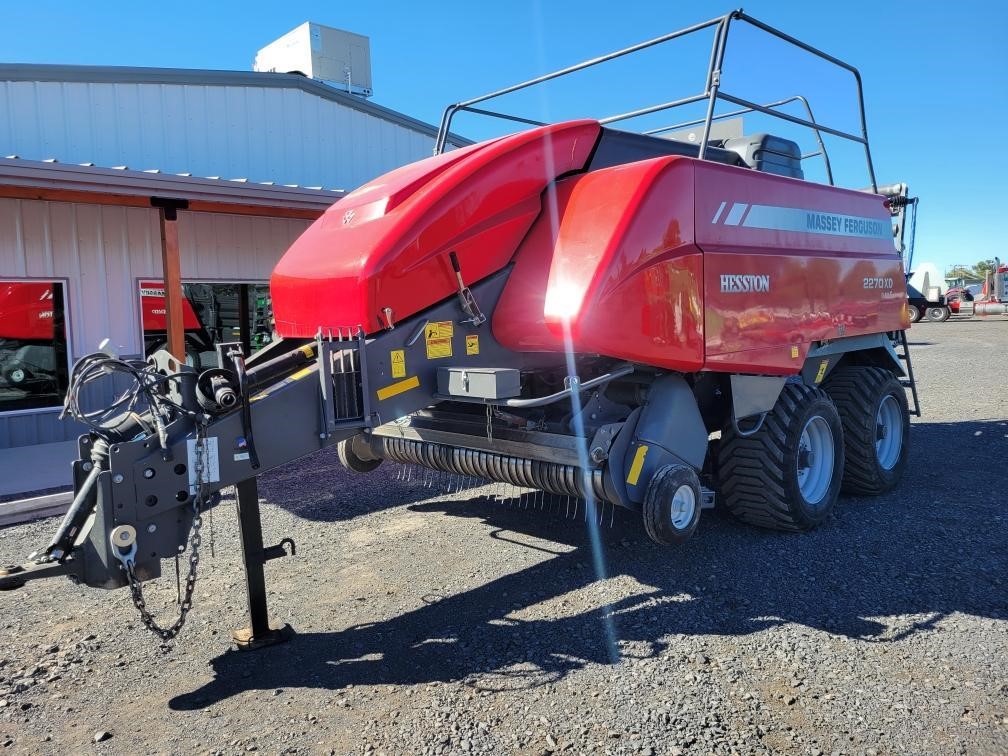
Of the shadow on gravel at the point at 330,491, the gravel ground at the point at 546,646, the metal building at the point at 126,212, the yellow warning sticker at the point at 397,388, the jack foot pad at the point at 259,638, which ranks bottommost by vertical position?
the gravel ground at the point at 546,646

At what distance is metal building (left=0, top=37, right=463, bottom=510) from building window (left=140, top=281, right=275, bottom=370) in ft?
0.06

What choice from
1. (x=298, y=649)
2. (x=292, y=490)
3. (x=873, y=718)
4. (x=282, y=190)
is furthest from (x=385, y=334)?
(x=282, y=190)

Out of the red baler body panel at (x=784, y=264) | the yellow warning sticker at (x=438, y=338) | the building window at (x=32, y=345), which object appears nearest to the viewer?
the yellow warning sticker at (x=438, y=338)

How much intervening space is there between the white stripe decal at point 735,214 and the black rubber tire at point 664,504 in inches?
55.5

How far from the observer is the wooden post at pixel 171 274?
7.83 m

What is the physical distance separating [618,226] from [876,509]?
10.9ft

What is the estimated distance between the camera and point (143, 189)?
7.39m

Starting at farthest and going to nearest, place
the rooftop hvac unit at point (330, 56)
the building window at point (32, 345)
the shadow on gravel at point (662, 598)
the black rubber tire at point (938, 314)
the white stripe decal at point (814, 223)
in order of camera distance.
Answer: the black rubber tire at point (938, 314) → the rooftop hvac unit at point (330, 56) → the building window at point (32, 345) → the white stripe decal at point (814, 223) → the shadow on gravel at point (662, 598)

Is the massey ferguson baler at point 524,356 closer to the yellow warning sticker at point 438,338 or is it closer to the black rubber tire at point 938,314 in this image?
the yellow warning sticker at point 438,338

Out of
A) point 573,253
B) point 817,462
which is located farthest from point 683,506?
point 817,462

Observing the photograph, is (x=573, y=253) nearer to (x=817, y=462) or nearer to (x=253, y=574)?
(x=253, y=574)

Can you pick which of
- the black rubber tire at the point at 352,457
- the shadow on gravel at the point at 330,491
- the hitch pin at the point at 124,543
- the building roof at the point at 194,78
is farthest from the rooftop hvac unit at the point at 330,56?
the hitch pin at the point at 124,543

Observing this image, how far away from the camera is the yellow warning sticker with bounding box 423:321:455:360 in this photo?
381 centimetres

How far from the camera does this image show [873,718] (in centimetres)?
291
